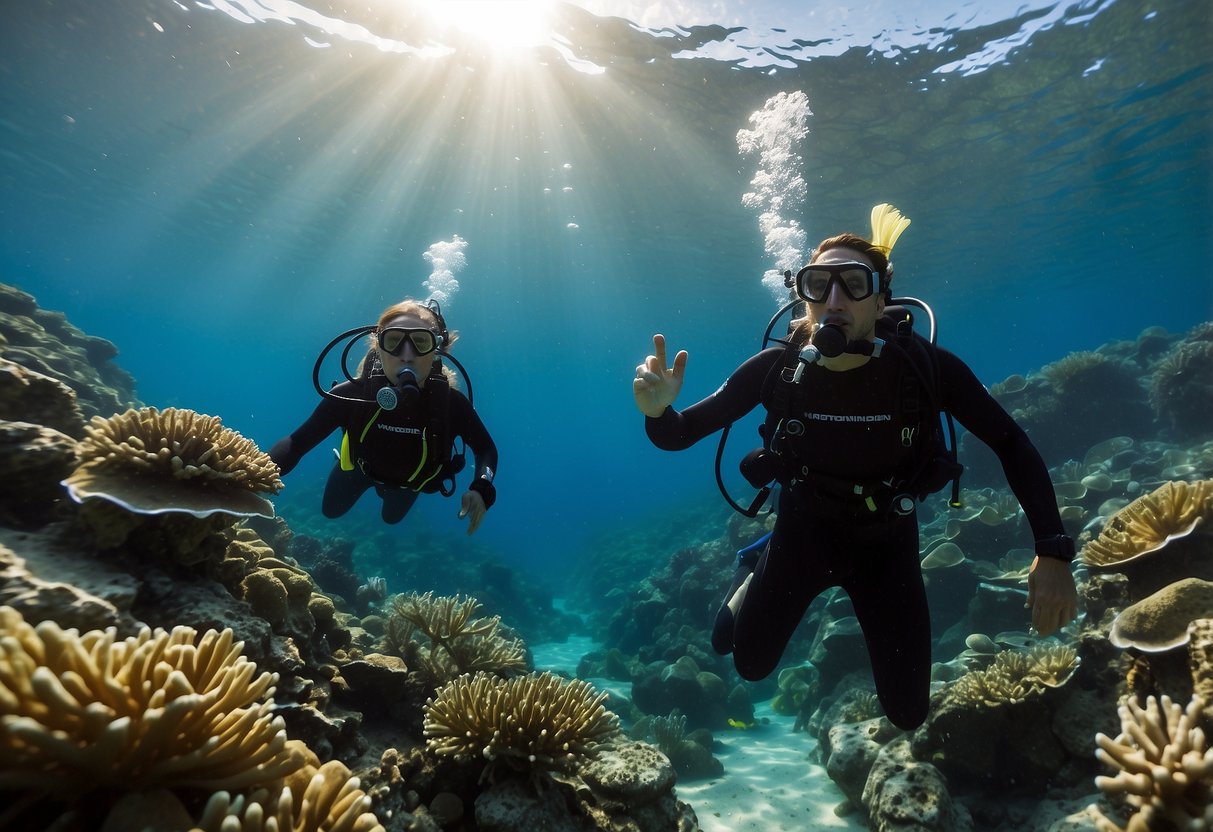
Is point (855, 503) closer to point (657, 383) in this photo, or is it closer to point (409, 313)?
point (657, 383)

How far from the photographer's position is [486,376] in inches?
4158

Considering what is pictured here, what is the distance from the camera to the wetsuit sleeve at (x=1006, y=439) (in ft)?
11.6

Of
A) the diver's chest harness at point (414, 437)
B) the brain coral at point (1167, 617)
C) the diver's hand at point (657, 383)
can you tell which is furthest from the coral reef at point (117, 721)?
the brain coral at point (1167, 617)

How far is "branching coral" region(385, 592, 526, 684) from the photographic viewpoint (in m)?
4.98

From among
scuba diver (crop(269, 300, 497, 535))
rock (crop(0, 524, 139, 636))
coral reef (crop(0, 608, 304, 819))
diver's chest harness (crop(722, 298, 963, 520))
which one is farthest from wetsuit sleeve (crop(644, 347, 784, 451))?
rock (crop(0, 524, 139, 636))

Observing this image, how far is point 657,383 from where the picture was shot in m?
3.96

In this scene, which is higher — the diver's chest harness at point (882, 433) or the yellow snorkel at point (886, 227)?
the yellow snorkel at point (886, 227)

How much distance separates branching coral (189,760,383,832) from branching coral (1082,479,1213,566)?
5927mm

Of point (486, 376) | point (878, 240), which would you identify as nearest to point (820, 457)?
point (878, 240)

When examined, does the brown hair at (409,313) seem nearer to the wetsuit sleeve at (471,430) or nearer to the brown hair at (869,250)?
the wetsuit sleeve at (471,430)

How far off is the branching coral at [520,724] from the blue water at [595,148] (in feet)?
54.2

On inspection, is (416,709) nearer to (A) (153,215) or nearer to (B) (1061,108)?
(B) (1061,108)

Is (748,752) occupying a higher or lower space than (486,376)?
lower

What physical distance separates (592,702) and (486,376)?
344 ft
